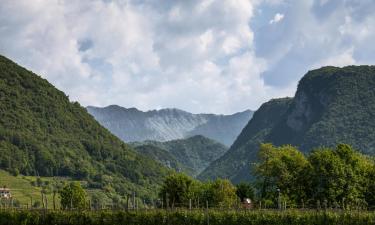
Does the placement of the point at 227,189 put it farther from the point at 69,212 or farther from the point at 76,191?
the point at 69,212

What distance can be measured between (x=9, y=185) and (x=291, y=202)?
132965 millimetres

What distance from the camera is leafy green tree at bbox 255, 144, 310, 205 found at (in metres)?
80.6

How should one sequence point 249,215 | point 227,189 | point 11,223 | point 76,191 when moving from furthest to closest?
1. point 76,191
2. point 227,189
3. point 11,223
4. point 249,215

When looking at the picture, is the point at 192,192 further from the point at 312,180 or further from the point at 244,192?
the point at 312,180

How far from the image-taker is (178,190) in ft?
308

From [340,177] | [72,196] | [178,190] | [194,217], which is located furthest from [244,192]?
[194,217]

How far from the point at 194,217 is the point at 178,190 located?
34.6 m

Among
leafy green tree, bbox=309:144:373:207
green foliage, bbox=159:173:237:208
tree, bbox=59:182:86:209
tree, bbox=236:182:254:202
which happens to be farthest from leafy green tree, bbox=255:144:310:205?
tree, bbox=59:182:86:209

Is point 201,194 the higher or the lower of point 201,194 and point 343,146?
the lower

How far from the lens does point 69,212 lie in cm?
6388

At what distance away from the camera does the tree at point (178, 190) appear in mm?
92375

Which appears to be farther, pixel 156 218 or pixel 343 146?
pixel 343 146

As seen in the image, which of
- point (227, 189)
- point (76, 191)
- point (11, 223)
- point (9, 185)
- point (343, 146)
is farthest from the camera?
point (9, 185)

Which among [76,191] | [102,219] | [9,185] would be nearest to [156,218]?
[102,219]
